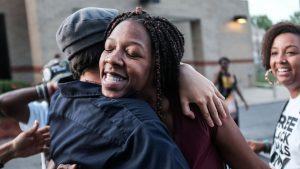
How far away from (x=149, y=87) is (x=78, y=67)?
12.5 inches

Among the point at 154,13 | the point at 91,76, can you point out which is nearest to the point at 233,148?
the point at 91,76

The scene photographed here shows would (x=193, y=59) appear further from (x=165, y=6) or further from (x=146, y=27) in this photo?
(x=146, y=27)

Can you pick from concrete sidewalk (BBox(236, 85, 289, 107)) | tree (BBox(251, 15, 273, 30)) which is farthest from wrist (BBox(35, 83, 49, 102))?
tree (BBox(251, 15, 273, 30))

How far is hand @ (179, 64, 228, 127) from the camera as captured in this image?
1.37 metres

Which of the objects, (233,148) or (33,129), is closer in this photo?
(233,148)

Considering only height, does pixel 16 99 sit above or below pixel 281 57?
below

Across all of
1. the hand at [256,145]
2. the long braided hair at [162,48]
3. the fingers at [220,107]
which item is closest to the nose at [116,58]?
the long braided hair at [162,48]

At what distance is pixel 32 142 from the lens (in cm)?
219

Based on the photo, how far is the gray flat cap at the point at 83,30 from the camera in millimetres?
1572

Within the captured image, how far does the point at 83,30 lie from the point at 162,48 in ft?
1.28

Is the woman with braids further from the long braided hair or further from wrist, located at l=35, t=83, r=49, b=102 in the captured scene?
wrist, located at l=35, t=83, r=49, b=102

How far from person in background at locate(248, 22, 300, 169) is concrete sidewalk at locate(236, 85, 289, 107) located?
41.1 ft

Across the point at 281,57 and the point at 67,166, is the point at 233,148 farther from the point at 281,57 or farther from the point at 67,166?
the point at 281,57

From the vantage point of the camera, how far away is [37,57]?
43.1 feet
